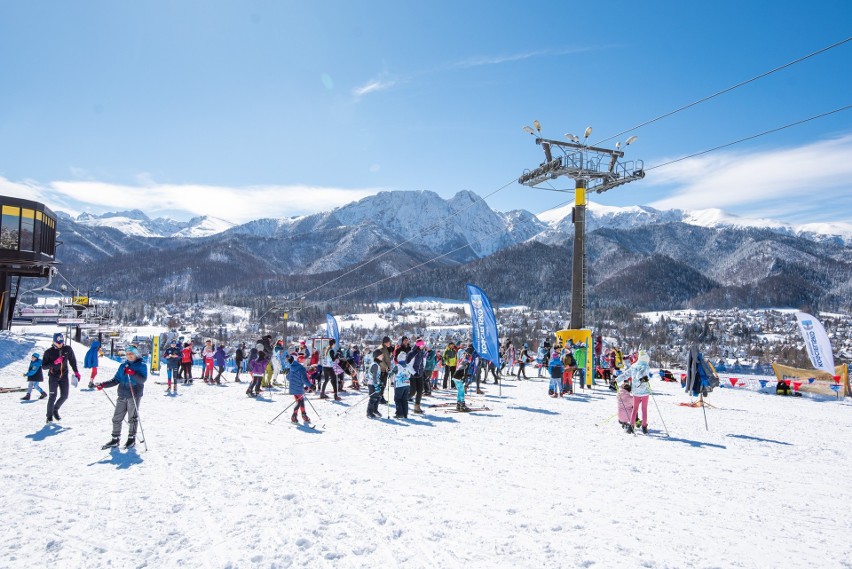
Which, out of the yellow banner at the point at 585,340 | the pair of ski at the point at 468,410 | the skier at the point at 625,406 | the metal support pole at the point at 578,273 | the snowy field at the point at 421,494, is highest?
the metal support pole at the point at 578,273

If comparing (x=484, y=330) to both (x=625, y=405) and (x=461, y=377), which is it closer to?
(x=461, y=377)

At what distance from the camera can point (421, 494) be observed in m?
6.74

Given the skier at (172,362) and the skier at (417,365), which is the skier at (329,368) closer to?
the skier at (417,365)

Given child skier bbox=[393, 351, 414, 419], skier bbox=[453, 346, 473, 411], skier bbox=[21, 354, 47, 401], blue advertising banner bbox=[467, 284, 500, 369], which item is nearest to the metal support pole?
skier bbox=[453, 346, 473, 411]

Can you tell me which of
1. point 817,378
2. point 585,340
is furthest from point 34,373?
point 817,378

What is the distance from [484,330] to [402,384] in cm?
457

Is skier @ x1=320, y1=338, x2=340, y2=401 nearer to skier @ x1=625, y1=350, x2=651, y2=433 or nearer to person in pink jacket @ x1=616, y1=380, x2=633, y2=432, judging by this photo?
person in pink jacket @ x1=616, y1=380, x2=633, y2=432

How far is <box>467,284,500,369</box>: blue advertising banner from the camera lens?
15.9 m

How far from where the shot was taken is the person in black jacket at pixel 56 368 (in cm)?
1103

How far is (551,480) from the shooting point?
7391 millimetres

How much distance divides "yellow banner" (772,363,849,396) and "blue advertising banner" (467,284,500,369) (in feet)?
41.7

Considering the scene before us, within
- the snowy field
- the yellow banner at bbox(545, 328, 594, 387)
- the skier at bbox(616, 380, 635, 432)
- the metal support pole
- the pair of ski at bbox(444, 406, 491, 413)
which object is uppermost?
the metal support pole

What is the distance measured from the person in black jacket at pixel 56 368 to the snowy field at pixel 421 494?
20.7 inches

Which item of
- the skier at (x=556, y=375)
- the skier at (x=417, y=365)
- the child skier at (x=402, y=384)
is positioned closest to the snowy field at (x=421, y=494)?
the child skier at (x=402, y=384)
